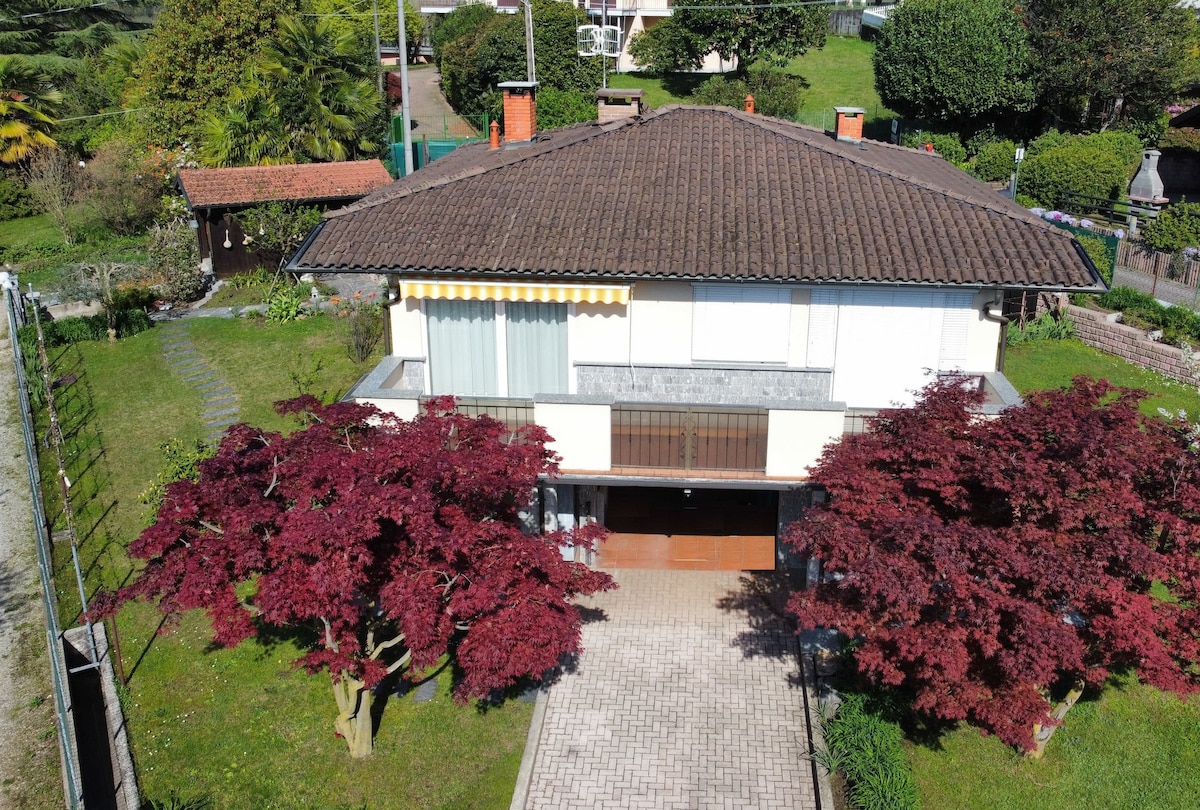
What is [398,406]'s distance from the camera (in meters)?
20.5

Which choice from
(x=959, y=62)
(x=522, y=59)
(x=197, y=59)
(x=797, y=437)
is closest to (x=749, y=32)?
(x=959, y=62)

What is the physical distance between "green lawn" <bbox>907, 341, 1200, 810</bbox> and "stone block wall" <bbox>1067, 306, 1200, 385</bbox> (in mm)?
16430

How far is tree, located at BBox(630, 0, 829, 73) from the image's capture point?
7000 cm

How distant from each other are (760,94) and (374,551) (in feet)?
181

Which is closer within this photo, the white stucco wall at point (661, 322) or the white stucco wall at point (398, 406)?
the white stucco wall at point (398, 406)

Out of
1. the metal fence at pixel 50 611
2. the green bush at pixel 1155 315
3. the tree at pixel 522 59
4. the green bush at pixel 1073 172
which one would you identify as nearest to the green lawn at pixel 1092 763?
the metal fence at pixel 50 611

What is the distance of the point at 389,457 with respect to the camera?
1678cm

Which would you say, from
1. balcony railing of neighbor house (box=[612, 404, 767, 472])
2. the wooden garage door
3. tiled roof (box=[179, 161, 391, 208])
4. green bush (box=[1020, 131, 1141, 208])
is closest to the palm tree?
tiled roof (box=[179, 161, 391, 208])

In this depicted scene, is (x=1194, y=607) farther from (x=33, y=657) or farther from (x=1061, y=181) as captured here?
(x=1061, y=181)

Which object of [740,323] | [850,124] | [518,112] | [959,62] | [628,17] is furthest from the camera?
[628,17]

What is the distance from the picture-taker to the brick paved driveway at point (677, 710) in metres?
18.1

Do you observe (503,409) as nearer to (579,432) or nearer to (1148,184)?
(579,432)

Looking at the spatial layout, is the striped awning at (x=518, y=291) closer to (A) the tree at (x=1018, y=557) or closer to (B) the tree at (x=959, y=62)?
(A) the tree at (x=1018, y=557)

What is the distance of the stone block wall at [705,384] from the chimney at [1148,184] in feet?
124
